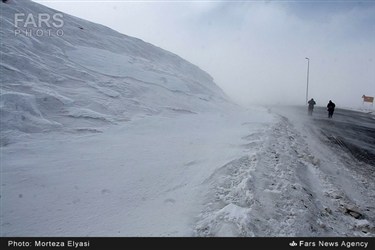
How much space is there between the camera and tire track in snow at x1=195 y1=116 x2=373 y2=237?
497 cm

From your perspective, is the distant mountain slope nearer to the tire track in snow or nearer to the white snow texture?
the white snow texture

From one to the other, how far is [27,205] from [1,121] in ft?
12.2

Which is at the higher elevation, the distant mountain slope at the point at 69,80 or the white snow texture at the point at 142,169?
the distant mountain slope at the point at 69,80

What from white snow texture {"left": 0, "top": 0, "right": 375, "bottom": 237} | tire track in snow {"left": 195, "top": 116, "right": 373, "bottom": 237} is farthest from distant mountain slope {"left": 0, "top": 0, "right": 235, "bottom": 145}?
tire track in snow {"left": 195, "top": 116, "right": 373, "bottom": 237}

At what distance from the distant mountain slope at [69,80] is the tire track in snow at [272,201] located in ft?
16.7

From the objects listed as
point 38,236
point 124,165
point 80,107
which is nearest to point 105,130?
point 80,107

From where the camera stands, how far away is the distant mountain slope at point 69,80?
914 cm

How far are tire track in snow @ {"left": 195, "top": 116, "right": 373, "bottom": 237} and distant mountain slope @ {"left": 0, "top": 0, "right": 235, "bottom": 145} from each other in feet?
16.7

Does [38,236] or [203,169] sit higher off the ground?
[203,169]
